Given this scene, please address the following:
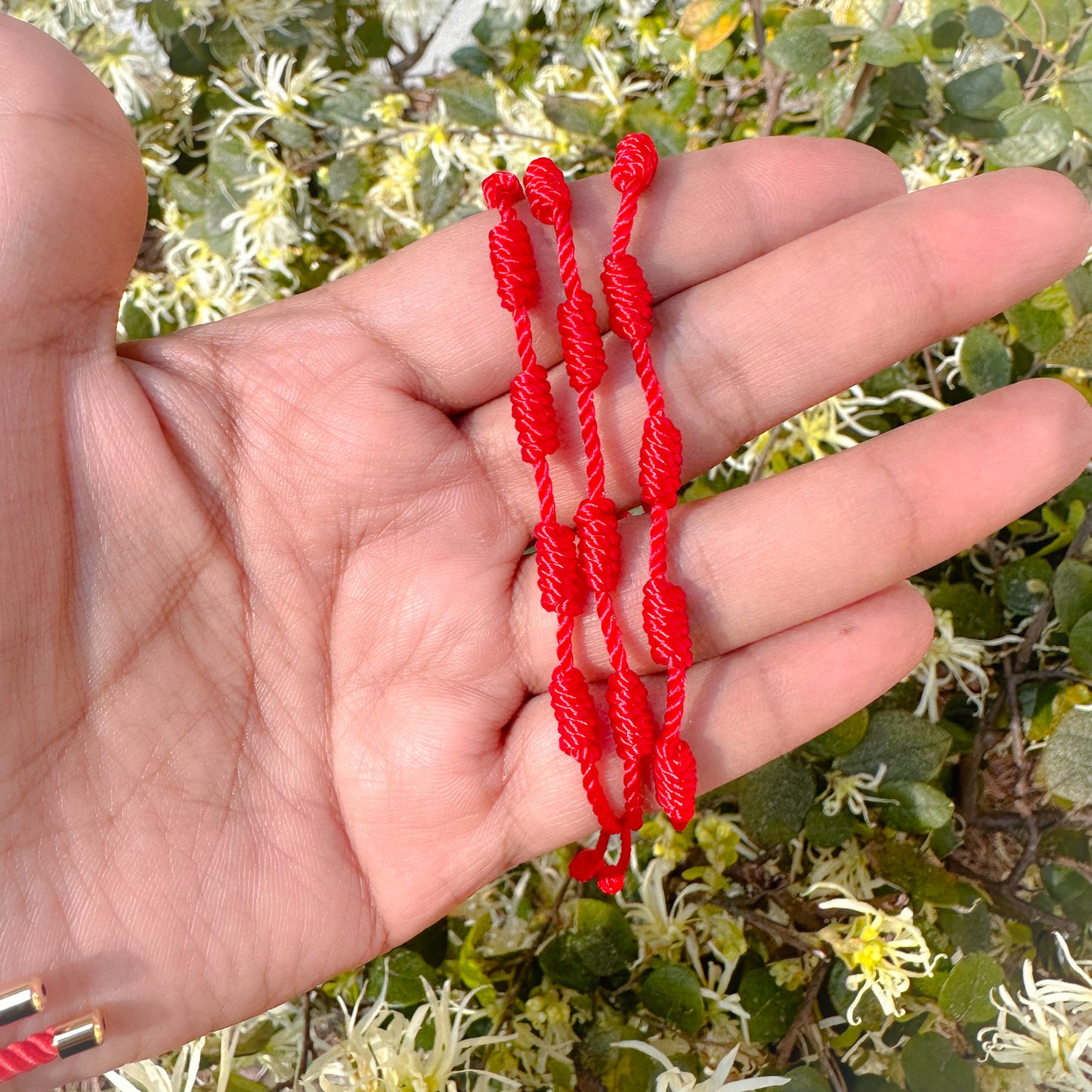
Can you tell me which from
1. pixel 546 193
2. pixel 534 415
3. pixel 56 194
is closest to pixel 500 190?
pixel 546 193

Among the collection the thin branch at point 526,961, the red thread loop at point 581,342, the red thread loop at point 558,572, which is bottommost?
the thin branch at point 526,961

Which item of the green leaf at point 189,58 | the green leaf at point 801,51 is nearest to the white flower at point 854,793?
the green leaf at point 801,51

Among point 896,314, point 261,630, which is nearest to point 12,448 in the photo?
point 261,630

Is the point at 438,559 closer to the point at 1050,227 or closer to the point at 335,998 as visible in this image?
the point at 335,998

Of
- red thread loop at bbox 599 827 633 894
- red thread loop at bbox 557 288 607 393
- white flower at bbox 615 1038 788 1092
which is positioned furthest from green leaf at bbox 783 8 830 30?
A: white flower at bbox 615 1038 788 1092

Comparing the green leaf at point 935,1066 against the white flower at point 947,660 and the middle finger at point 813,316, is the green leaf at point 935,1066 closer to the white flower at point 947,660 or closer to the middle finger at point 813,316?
the white flower at point 947,660

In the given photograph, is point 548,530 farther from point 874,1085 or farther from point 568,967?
point 874,1085

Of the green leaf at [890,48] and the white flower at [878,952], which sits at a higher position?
the green leaf at [890,48]
